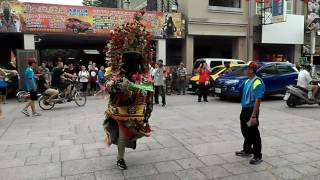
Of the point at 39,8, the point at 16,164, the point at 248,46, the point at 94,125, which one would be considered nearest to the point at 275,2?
the point at 248,46

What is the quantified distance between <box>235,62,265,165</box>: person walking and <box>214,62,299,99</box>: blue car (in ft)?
26.7

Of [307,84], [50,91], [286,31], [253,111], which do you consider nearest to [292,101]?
[307,84]

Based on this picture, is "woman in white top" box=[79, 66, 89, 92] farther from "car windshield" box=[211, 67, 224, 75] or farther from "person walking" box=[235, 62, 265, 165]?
"person walking" box=[235, 62, 265, 165]

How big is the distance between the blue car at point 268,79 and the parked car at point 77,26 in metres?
7.06

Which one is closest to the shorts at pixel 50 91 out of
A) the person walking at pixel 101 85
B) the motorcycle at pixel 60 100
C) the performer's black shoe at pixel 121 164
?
the motorcycle at pixel 60 100

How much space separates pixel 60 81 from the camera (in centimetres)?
1283

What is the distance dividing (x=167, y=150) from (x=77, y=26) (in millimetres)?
12345

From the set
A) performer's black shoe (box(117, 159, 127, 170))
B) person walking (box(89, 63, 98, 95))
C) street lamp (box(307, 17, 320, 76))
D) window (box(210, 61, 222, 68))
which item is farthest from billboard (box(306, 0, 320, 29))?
performer's black shoe (box(117, 159, 127, 170))

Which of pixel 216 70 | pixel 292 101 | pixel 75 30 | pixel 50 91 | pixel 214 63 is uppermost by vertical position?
pixel 75 30

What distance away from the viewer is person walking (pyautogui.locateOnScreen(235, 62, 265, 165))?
5.55m

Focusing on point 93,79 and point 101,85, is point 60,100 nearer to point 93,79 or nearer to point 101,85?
point 101,85

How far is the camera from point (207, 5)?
20.5 metres

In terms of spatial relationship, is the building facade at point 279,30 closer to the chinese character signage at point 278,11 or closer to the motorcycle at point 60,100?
the chinese character signage at point 278,11

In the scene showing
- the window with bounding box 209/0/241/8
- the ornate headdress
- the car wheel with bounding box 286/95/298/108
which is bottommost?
the car wheel with bounding box 286/95/298/108
